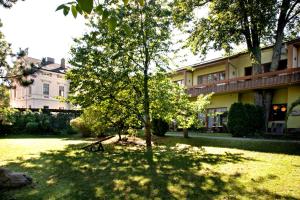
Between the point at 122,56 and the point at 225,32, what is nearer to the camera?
the point at 122,56

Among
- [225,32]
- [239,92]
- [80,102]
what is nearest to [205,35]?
[225,32]

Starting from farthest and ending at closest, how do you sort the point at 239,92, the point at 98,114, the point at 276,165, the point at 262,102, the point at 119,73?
the point at 239,92 < the point at 262,102 < the point at 98,114 < the point at 119,73 < the point at 276,165

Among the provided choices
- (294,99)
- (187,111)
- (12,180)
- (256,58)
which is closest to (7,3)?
(12,180)

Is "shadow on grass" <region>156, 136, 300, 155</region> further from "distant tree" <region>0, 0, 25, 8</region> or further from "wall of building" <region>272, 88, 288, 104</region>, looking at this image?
"distant tree" <region>0, 0, 25, 8</region>

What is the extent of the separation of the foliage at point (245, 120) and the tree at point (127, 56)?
853cm

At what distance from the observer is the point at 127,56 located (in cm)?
1360

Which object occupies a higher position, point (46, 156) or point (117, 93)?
point (117, 93)

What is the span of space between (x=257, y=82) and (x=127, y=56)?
45.7 feet

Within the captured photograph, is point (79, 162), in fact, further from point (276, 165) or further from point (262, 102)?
point (262, 102)

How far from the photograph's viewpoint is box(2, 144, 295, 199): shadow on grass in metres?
6.32

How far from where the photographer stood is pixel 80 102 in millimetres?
14102

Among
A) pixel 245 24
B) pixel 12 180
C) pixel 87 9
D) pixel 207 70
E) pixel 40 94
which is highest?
pixel 245 24

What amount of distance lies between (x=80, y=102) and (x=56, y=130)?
14849mm

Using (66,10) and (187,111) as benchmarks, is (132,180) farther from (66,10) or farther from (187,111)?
(187,111)
